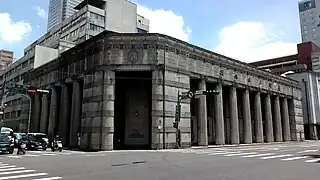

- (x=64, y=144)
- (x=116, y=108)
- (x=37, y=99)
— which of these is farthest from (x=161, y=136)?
(x=37, y=99)

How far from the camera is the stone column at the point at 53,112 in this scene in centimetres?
4755

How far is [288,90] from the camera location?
62250mm

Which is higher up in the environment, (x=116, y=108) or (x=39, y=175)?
(x=116, y=108)

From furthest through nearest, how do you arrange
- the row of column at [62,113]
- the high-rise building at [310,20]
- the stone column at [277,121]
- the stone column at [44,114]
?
the high-rise building at [310,20] < the stone column at [277,121] < the stone column at [44,114] < the row of column at [62,113]

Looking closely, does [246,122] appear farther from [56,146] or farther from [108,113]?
[56,146]

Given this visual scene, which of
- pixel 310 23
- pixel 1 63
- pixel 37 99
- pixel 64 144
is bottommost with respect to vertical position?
pixel 64 144

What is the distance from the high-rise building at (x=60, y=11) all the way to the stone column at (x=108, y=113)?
5331 inches

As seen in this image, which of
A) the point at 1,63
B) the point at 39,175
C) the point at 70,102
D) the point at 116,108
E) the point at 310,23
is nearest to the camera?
the point at 39,175

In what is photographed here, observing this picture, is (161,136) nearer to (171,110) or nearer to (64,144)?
(171,110)

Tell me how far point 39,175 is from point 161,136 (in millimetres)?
22907

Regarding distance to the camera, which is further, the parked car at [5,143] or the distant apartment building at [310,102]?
the distant apartment building at [310,102]

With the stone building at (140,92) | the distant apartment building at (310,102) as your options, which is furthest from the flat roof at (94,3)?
the distant apartment building at (310,102)

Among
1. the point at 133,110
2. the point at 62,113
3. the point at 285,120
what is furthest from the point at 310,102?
the point at 62,113

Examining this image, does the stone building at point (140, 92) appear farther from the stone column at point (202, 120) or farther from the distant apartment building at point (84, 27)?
the distant apartment building at point (84, 27)
